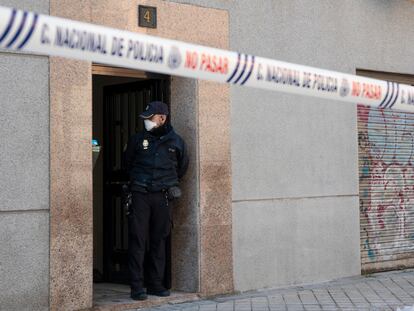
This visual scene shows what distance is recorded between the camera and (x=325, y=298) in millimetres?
8422

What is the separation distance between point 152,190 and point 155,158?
317 millimetres

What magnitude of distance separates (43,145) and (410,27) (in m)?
6.05

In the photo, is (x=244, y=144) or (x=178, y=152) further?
(x=244, y=144)

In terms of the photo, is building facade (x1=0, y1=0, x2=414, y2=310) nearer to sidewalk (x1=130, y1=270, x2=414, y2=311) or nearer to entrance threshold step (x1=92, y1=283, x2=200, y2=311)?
entrance threshold step (x1=92, y1=283, x2=200, y2=311)

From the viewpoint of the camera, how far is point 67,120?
752 centimetres

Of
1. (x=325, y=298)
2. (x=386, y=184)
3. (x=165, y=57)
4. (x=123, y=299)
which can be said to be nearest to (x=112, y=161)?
(x=123, y=299)

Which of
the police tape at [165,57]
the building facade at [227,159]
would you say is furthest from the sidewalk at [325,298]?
the police tape at [165,57]

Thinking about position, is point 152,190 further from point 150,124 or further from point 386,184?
point 386,184

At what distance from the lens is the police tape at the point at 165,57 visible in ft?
13.4

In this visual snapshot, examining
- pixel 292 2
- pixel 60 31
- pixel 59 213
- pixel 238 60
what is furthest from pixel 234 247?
pixel 60 31

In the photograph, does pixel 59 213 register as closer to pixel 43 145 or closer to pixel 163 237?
pixel 43 145

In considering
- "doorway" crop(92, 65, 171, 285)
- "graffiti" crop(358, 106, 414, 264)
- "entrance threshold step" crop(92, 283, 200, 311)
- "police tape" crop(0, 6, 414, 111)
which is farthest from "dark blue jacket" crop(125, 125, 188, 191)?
"graffiti" crop(358, 106, 414, 264)

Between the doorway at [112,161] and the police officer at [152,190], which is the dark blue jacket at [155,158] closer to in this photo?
the police officer at [152,190]

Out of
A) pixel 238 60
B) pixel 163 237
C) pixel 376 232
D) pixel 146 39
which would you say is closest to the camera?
pixel 146 39
